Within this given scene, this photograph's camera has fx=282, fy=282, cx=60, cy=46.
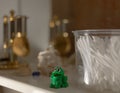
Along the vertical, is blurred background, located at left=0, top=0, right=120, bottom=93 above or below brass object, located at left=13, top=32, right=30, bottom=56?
above

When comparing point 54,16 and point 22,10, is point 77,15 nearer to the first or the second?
point 54,16

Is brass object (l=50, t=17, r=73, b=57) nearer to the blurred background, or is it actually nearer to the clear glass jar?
the blurred background

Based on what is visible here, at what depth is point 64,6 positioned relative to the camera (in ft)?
4.10

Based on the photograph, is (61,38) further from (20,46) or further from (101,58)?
(101,58)

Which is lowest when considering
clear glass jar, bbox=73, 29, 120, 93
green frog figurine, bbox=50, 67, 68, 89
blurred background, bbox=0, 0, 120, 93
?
green frog figurine, bbox=50, 67, 68, 89

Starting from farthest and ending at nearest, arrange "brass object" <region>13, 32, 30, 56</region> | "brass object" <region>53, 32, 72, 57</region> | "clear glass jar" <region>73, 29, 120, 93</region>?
"brass object" <region>53, 32, 72, 57</region>
"brass object" <region>13, 32, 30, 56</region>
"clear glass jar" <region>73, 29, 120, 93</region>

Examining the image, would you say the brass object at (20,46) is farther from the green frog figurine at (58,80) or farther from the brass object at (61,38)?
the green frog figurine at (58,80)

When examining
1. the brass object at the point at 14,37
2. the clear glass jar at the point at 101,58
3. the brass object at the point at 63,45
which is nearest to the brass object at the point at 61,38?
the brass object at the point at 63,45

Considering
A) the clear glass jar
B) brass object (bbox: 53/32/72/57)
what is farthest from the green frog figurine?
brass object (bbox: 53/32/72/57)

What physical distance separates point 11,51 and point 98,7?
38 centimetres

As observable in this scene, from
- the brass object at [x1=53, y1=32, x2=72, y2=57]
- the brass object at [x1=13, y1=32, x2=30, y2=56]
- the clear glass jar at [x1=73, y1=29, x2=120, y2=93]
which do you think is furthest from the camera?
the brass object at [x1=53, y1=32, x2=72, y2=57]

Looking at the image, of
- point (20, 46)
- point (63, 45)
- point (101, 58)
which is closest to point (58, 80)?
point (101, 58)

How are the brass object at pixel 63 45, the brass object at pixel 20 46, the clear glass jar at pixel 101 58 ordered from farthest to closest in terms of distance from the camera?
the brass object at pixel 63 45
the brass object at pixel 20 46
the clear glass jar at pixel 101 58

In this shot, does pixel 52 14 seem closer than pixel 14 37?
No
